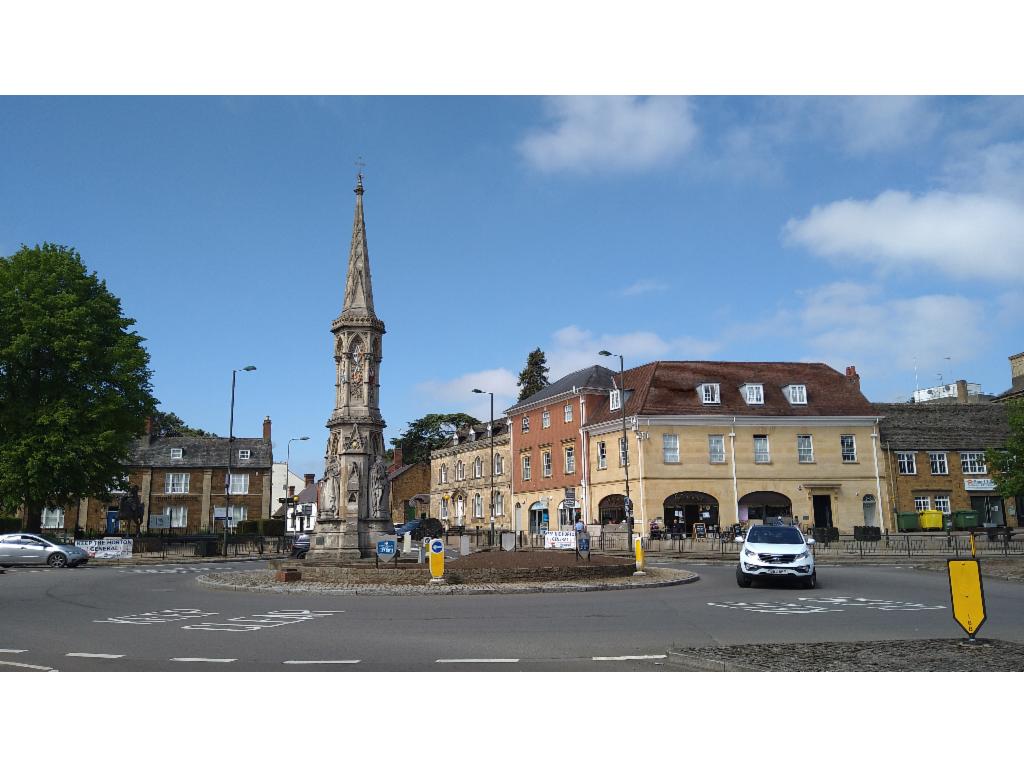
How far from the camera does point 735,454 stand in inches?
1957

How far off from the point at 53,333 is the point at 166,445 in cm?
3016

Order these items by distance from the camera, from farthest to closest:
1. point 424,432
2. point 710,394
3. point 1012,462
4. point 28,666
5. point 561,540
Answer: point 424,432, point 710,394, point 1012,462, point 561,540, point 28,666

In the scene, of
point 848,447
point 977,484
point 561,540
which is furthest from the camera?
point 977,484

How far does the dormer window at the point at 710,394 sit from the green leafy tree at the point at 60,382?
32462 mm

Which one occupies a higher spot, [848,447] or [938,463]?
[848,447]

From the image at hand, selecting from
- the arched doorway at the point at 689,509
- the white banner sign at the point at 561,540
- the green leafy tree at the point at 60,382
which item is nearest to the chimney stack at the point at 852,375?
the arched doorway at the point at 689,509

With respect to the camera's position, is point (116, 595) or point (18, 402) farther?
point (18, 402)

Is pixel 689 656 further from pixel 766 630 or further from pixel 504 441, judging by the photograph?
pixel 504 441

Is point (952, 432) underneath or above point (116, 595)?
above

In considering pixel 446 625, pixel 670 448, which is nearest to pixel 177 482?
pixel 670 448

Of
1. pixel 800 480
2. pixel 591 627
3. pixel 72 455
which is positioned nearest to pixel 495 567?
pixel 591 627

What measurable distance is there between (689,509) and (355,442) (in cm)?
2892

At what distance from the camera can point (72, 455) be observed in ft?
123

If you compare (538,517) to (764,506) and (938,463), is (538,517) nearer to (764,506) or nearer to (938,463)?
(764,506)
